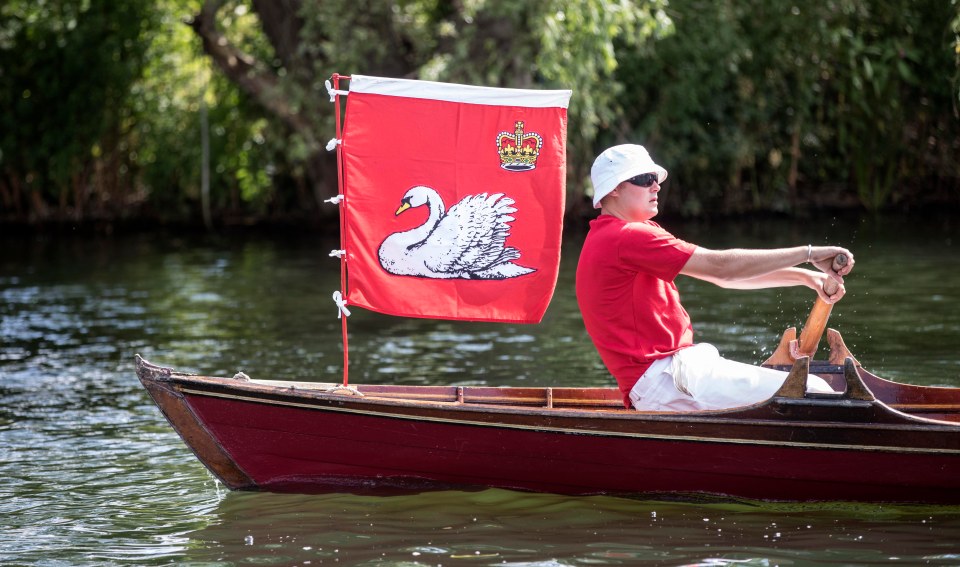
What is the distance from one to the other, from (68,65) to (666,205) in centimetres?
1153

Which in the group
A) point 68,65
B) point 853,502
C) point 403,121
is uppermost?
point 68,65

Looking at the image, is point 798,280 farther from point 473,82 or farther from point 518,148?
point 473,82

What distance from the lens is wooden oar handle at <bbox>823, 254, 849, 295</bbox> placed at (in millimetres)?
5891

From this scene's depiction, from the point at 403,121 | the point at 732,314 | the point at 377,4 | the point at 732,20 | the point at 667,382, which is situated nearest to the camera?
the point at 667,382

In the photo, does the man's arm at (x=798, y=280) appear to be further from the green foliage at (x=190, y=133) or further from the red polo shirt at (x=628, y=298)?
the green foliage at (x=190, y=133)

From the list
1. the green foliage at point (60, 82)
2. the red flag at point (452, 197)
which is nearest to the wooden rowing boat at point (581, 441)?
the red flag at point (452, 197)

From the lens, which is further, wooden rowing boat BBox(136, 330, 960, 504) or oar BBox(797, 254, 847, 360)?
oar BBox(797, 254, 847, 360)

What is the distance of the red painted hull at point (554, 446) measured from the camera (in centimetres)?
612

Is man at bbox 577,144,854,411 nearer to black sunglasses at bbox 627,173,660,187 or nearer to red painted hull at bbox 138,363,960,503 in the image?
black sunglasses at bbox 627,173,660,187

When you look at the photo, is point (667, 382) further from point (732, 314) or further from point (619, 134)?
point (619, 134)

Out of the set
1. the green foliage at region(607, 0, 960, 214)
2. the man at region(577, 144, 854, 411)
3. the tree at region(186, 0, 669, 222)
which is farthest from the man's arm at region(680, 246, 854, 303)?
the green foliage at region(607, 0, 960, 214)

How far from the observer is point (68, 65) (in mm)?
24016

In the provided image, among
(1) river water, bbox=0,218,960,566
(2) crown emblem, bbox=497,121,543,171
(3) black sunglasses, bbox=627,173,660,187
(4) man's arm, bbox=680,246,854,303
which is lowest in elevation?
(1) river water, bbox=0,218,960,566

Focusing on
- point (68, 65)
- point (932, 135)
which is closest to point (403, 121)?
point (932, 135)
